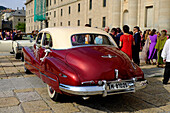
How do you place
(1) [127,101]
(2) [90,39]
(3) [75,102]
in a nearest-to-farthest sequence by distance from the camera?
(3) [75,102] < (1) [127,101] < (2) [90,39]

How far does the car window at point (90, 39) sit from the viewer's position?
5070 millimetres

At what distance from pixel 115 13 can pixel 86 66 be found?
24582 mm

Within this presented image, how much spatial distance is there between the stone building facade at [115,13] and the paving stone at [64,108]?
18674mm

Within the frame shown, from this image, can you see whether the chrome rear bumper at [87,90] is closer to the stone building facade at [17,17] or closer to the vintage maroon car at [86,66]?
the vintage maroon car at [86,66]

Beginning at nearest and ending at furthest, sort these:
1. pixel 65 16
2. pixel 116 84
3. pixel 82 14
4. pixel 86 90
→ pixel 86 90
pixel 116 84
pixel 82 14
pixel 65 16

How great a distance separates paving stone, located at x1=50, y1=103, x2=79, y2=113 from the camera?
13.9 feet

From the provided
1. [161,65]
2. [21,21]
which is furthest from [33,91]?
[21,21]

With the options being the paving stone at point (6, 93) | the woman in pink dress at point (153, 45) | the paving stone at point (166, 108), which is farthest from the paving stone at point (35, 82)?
the woman in pink dress at point (153, 45)

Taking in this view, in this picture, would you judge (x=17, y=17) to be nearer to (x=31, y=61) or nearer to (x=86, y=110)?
(x=31, y=61)

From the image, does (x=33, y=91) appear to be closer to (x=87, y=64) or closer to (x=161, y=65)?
(x=87, y=64)

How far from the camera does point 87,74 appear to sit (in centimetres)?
406

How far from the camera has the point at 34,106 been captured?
4445mm

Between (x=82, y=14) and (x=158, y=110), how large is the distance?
3409 cm

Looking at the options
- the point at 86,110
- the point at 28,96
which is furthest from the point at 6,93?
the point at 86,110
